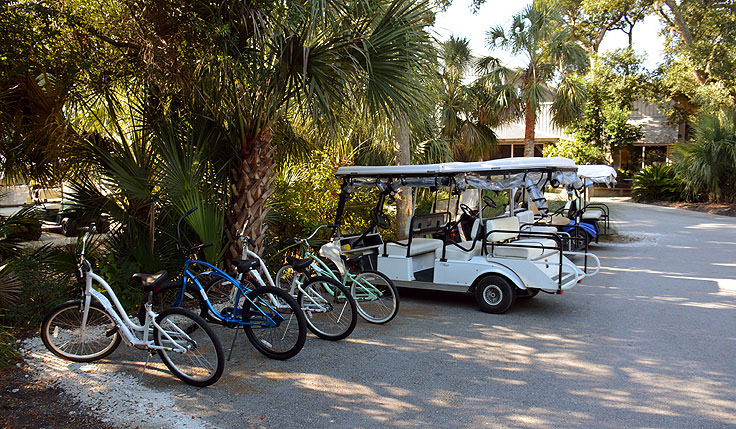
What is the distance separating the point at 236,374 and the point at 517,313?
151 inches

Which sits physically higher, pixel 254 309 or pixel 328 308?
pixel 254 309

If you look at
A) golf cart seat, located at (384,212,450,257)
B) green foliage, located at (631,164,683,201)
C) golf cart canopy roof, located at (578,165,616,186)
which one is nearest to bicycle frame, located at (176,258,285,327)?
golf cart seat, located at (384,212,450,257)

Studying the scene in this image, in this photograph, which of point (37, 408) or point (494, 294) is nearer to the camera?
point (37, 408)

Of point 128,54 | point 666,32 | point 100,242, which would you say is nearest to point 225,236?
point 100,242

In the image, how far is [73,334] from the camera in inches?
209

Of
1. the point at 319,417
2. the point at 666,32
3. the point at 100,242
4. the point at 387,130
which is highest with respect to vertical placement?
the point at 666,32

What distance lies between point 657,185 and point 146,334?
26586 mm

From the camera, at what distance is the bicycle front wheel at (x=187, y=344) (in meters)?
4.66

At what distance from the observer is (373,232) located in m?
8.36

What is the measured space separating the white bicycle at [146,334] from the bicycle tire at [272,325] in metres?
0.60

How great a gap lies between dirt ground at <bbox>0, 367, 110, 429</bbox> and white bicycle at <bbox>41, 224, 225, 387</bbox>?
1.71 feet

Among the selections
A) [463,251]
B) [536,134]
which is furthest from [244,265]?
[536,134]

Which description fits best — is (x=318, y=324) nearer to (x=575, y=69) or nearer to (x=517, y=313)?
(x=517, y=313)

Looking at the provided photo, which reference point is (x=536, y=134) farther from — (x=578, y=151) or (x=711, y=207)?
(x=711, y=207)
